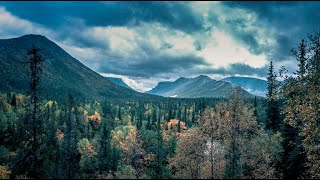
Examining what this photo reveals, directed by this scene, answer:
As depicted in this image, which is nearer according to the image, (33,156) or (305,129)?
(305,129)

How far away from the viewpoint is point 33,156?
24938 mm

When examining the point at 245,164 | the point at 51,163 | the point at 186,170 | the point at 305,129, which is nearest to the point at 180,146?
the point at 186,170

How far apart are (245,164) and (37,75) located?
21.5 m

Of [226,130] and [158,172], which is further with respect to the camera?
[158,172]

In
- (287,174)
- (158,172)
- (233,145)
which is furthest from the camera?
(158,172)

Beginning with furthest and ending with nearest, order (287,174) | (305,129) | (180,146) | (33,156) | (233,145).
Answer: (180,146) < (287,174) < (233,145) < (33,156) < (305,129)

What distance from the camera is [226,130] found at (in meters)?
27.6

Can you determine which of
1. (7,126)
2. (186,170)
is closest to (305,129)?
(186,170)

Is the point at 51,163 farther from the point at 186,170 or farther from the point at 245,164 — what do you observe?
the point at 245,164

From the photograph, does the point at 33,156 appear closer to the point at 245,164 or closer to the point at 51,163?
the point at 245,164

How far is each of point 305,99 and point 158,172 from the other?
169 feet

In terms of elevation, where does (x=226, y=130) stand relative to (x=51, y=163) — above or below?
above

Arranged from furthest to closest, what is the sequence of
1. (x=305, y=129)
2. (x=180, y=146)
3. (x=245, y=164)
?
(x=180, y=146) < (x=245, y=164) < (x=305, y=129)

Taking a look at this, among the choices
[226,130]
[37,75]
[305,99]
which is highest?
[37,75]
